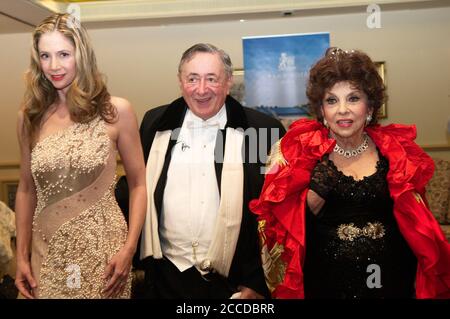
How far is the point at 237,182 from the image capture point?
1.34m

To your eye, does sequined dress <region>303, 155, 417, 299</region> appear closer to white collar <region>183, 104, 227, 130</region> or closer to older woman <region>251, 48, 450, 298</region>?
older woman <region>251, 48, 450, 298</region>

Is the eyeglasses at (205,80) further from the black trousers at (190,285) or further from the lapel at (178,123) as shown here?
the black trousers at (190,285)

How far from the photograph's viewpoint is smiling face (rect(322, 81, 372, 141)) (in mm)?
1176

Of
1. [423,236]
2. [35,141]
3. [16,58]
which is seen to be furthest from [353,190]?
[16,58]

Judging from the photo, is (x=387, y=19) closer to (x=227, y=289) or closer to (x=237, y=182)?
(x=237, y=182)

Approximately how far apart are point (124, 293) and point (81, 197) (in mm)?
270

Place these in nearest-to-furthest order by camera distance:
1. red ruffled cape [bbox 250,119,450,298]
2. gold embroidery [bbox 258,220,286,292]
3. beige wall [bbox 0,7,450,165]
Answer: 1. red ruffled cape [bbox 250,119,450,298]
2. gold embroidery [bbox 258,220,286,292]
3. beige wall [bbox 0,7,450,165]

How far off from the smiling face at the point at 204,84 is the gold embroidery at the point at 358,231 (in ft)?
1.47

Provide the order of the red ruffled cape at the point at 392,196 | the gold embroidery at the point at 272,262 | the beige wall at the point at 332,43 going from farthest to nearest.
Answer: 1. the beige wall at the point at 332,43
2. the gold embroidery at the point at 272,262
3. the red ruffled cape at the point at 392,196

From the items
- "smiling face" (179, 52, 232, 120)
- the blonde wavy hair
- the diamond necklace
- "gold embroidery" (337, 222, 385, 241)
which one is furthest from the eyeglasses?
"gold embroidery" (337, 222, 385, 241)

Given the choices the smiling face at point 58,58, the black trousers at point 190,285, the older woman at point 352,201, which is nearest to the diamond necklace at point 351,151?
the older woman at point 352,201

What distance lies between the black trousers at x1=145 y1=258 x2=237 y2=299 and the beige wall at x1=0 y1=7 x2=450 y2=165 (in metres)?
0.45

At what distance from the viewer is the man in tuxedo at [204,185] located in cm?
133

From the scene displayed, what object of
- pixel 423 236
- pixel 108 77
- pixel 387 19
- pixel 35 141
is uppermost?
pixel 387 19
